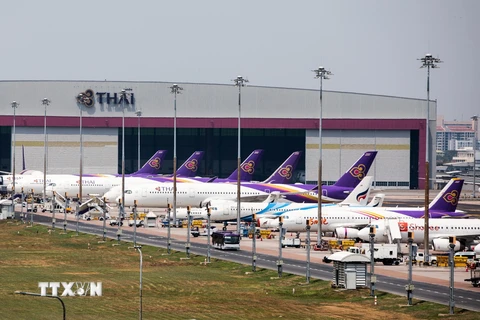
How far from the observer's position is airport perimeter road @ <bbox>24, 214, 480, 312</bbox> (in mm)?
91812

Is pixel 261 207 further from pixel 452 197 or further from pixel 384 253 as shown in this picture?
pixel 384 253

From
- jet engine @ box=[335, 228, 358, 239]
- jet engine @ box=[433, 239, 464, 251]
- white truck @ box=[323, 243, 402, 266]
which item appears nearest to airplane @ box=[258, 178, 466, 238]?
jet engine @ box=[335, 228, 358, 239]

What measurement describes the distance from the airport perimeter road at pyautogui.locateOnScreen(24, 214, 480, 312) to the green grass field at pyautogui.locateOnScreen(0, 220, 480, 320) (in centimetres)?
270

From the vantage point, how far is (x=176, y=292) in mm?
95250

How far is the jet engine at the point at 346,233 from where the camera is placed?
139 meters

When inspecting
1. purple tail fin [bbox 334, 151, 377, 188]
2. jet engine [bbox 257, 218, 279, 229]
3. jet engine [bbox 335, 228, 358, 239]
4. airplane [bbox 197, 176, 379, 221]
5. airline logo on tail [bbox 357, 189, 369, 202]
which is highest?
purple tail fin [bbox 334, 151, 377, 188]

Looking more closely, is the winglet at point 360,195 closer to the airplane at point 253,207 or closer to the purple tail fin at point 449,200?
the airplane at point 253,207

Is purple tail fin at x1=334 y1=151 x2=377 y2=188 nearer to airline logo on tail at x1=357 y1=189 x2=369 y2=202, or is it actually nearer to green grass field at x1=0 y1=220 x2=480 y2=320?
airline logo on tail at x1=357 y1=189 x2=369 y2=202

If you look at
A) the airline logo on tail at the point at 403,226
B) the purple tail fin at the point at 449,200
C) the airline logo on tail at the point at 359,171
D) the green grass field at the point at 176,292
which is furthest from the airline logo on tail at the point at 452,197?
the airline logo on tail at the point at 359,171

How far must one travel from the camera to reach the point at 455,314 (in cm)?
8075

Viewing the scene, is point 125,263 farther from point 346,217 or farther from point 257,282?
point 346,217

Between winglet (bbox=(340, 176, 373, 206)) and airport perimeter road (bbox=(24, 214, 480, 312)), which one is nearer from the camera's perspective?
airport perimeter road (bbox=(24, 214, 480, 312))

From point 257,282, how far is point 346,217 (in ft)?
147

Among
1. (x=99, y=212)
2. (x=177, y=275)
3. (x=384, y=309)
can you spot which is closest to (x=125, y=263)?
(x=177, y=275)
